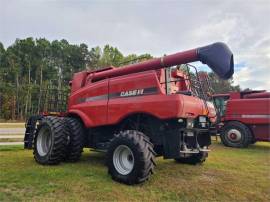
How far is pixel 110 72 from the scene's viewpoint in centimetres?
732

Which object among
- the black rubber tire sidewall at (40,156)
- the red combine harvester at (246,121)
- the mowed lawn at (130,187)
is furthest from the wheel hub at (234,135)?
the black rubber tire sidewall at (40,156)

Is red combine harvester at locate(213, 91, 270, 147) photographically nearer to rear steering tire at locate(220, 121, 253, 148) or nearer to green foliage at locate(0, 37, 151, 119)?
rear steering tire at locate(220, 121, 253, 148)

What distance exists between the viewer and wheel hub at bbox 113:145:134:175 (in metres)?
5.68

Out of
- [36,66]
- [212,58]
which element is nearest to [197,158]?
[212,58]

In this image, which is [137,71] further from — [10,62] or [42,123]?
[10,62]

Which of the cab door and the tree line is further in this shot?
the tree line

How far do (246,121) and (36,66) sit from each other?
5782 cm

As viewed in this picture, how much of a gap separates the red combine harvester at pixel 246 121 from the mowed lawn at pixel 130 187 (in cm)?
462

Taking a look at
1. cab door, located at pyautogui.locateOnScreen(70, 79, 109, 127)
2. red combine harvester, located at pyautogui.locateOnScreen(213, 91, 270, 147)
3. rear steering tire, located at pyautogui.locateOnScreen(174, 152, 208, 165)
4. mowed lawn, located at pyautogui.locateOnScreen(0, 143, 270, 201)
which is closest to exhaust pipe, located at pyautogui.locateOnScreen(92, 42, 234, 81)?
cab door, located at pyautogui.locateOnScreen(70, 79, 109, 127)

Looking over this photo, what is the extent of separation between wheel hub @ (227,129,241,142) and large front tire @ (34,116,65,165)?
25.4 ft

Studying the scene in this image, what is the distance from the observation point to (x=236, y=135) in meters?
12.1

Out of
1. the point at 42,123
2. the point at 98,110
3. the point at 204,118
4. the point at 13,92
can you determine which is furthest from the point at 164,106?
the point at 13,92

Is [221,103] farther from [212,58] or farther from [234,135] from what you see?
[212,58]

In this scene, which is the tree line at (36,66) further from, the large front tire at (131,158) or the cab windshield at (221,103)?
the large front tire at (131,158)
